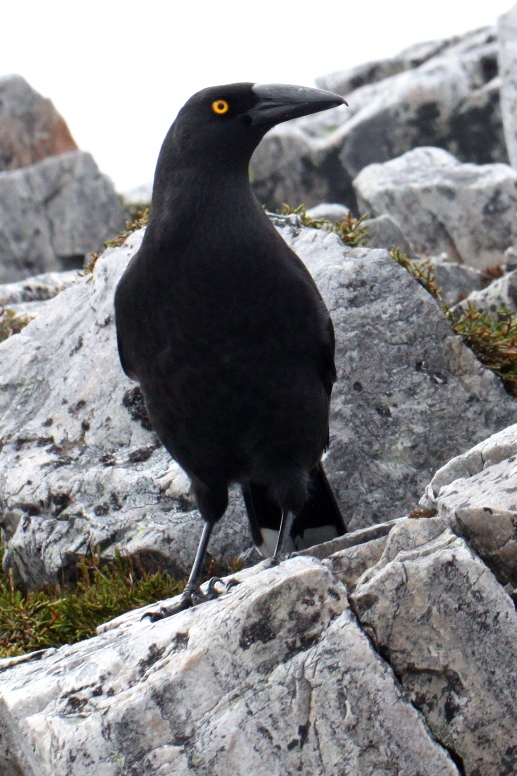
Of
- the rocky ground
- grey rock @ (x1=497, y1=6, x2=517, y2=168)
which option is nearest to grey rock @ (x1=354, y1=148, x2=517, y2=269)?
the rocky ground

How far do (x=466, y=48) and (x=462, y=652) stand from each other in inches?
1044

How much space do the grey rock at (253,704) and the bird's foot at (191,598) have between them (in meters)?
0.74

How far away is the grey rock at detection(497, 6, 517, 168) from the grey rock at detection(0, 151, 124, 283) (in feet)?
32.3

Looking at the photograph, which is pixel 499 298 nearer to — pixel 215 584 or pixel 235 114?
pixel 235 114

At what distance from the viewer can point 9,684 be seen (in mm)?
4699

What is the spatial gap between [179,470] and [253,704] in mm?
3254

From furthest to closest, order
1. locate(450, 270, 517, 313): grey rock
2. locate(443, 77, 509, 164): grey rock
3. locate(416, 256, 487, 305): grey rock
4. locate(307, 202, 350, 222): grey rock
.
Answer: locate(443, 77, 509, 164): grey rock < locate(307, 202, 350, 222): grey rock < locate(416, 256, 487, 305): grey rock < locate(450, 270, 517, 313): grey rock

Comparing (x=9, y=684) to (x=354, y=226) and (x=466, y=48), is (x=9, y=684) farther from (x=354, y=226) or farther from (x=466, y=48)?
(x=466, y=48)

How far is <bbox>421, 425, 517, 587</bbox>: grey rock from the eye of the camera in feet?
13.8

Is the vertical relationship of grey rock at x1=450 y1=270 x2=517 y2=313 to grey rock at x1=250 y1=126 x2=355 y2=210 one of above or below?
above

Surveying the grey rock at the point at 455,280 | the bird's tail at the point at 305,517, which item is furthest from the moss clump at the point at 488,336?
the grey rock at the point at 455,280

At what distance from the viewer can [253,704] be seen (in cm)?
390

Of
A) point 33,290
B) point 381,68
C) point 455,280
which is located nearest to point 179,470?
point 455,280

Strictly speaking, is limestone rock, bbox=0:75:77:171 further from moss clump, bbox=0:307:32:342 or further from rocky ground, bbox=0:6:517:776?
moss clump, bbox=0:307:32:342
